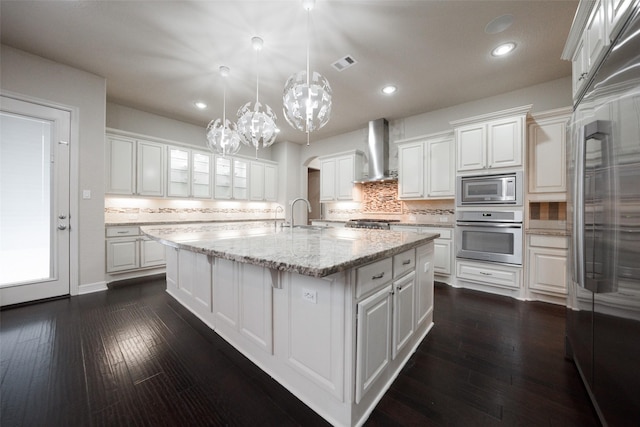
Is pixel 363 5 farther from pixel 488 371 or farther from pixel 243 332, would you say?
pixel 488 371

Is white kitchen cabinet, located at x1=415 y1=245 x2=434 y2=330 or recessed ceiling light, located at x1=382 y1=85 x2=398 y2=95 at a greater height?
recessed ceiling light, located at x1=382 y1=85 x2=398 y2=95

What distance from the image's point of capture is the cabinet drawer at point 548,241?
2.77 m

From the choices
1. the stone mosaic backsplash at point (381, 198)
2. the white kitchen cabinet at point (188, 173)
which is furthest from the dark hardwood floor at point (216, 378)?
the stone mosaic backsplash at point (381, 198)

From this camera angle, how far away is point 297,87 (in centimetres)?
203

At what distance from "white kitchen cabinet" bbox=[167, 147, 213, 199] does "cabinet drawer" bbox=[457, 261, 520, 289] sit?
4.83m

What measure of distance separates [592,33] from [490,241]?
2.40 meters

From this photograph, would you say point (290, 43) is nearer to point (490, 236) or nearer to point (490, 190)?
point (490, 190)

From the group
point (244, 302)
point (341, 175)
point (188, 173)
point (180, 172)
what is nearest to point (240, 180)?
point (188, 173)

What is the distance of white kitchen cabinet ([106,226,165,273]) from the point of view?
11.6 feet

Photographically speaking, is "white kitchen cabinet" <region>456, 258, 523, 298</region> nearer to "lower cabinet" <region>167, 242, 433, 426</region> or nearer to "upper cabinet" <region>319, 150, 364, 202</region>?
"lower cabinet" <region>167, 242, 433, 426</region>

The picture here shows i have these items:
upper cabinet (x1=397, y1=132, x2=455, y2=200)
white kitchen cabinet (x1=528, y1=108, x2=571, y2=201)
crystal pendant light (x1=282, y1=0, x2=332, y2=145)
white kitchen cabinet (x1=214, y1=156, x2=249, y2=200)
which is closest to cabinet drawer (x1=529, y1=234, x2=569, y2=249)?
white kitchen cabinet (x1=528, y1=108, x2=571, y2=201)

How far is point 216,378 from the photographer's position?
61.3 inches

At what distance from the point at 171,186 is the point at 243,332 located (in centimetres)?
375

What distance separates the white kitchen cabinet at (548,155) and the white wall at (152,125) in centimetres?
579
